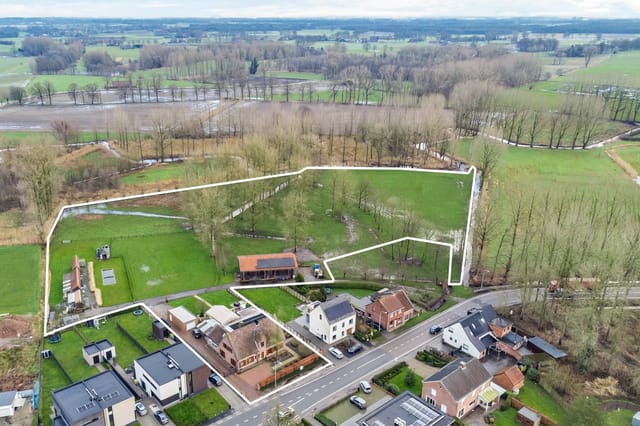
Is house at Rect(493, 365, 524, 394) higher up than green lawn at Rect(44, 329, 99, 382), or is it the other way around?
green lawn at Rect(44, 329, 99, 382)

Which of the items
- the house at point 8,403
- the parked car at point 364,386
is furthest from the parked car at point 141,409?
the parked car at point 364,386

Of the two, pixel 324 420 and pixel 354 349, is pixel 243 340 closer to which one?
pixel 324 420

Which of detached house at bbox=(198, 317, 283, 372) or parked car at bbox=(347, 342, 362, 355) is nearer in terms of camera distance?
detached house at bbox=(198, 317, 283, 372)

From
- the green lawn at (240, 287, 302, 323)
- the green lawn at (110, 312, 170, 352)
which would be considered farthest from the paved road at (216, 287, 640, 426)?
the green lawn at (110, 312, 170, 352)

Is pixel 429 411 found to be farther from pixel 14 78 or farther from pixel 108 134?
pixel 14 78

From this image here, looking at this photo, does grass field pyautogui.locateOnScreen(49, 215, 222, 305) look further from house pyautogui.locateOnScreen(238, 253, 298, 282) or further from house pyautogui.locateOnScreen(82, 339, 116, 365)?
house pyautogui.locateOnScreen(238, 253, 298, 282)
